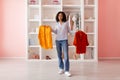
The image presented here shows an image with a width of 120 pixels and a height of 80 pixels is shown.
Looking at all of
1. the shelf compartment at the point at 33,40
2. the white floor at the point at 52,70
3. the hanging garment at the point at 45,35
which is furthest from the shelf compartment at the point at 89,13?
the hanging garment at the point at 45,35

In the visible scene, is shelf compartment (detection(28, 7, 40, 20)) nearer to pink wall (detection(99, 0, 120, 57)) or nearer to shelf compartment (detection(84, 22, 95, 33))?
shelf compartment (detection(84, 22, 95, 33))

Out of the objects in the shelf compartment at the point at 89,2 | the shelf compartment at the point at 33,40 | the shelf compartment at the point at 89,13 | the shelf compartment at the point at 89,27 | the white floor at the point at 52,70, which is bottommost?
the white floor at the point at 52,70

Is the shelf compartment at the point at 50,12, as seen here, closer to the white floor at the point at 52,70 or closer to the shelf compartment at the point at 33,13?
the shelf compartment at the point at 33,13

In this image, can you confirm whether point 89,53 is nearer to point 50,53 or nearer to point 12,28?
point 50,53

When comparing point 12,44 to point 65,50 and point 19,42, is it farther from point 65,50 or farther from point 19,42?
point 65,50

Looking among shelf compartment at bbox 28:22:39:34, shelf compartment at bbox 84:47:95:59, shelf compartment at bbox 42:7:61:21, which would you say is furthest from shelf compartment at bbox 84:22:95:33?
shelf compartment at bbox 28:22:39:34

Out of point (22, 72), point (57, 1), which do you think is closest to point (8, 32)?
point (57, 1)

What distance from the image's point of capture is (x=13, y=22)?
23.7ft

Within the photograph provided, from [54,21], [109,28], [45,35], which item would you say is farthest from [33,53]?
[109,28]

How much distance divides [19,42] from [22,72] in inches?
76.2

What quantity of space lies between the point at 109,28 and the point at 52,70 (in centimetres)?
239

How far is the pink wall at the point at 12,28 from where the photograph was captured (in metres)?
7.20

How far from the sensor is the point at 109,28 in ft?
23.6

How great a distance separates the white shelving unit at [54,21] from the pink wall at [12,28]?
32 centimetres
